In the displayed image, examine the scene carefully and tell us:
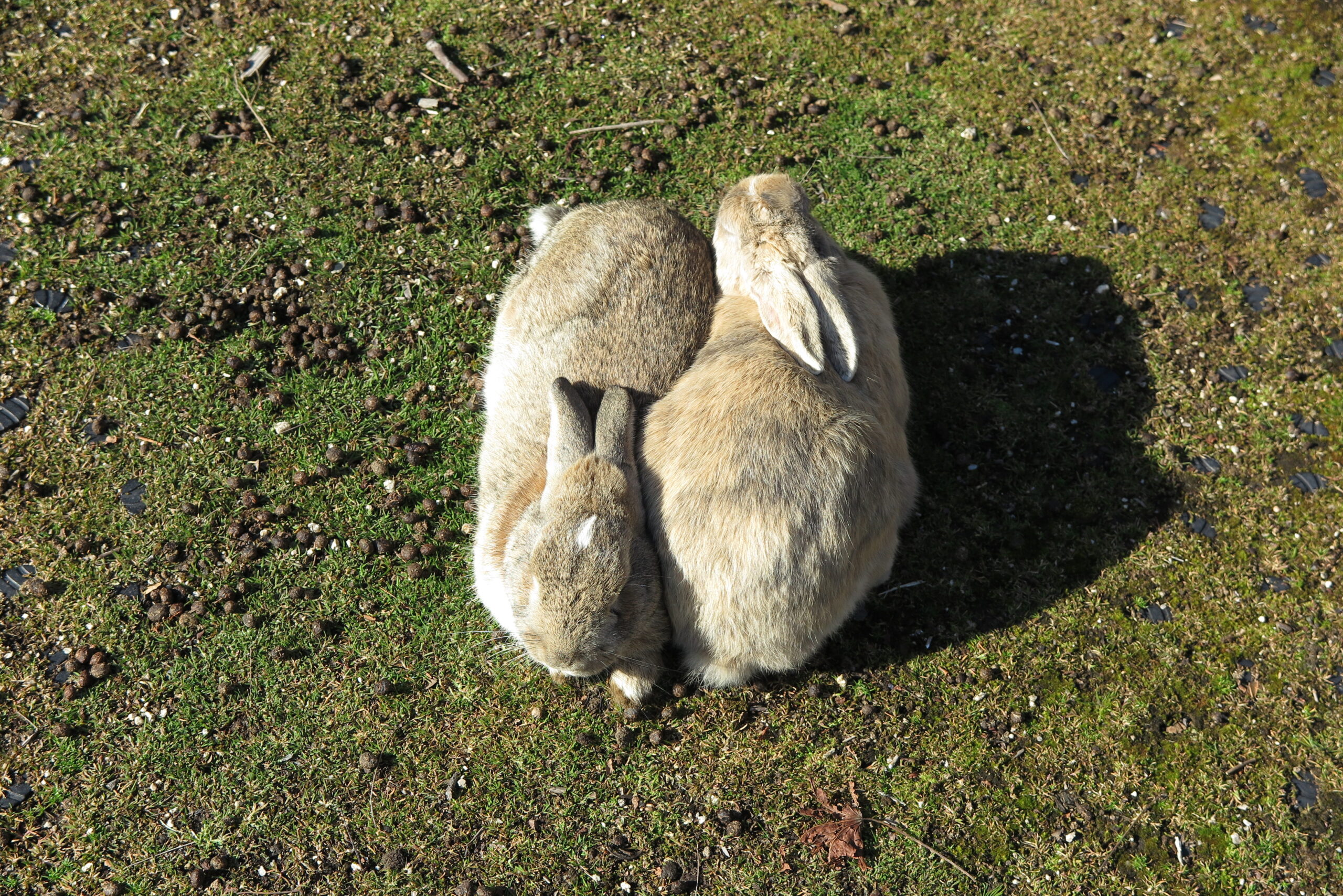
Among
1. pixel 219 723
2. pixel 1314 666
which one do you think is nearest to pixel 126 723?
pixel 219 723

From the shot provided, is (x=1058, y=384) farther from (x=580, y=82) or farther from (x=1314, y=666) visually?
(x=580, y=82)

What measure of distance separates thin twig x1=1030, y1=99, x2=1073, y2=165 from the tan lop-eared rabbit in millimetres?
3133

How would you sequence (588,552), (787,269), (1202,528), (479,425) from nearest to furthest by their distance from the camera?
(588,552), (787,269), (1202,528), (479,425)

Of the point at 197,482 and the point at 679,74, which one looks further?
the point at 679,74

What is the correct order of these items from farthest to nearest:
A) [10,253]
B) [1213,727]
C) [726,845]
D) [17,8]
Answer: [17,8], [10,253], [1213,727], [726,845]

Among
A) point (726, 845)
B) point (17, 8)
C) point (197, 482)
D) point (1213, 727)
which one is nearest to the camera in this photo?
point (726, 845)

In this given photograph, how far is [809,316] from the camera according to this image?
4699 millimetres

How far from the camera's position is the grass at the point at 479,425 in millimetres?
4695

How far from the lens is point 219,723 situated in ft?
15.8

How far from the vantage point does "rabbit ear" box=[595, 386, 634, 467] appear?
4.41 m

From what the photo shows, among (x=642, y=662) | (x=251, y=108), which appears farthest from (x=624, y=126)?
(x=642, y=662)

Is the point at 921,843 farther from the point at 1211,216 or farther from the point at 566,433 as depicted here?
the point at 1211,216

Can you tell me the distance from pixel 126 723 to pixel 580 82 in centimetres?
516

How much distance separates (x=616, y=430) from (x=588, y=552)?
0.68 metres
